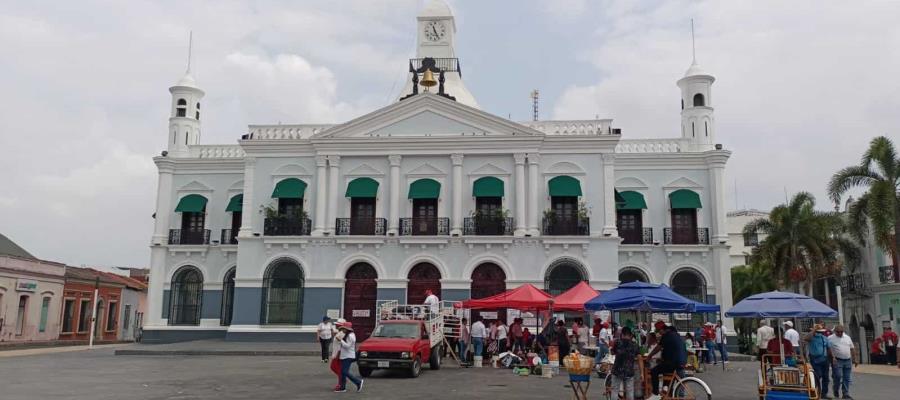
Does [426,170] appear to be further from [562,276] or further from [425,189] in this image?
[562,276]

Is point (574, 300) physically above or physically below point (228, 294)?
below

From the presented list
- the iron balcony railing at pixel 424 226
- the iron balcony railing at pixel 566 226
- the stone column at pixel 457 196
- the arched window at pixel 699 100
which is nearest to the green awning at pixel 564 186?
the iron balcony railing at pixel 566 226

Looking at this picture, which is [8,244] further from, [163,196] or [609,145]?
[609,145]

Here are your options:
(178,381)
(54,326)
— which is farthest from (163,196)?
(178,381)

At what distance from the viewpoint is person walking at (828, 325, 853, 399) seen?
1527cm

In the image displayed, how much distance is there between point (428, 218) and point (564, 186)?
5.80 metres

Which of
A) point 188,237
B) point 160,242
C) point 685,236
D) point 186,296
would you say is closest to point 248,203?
point 188,237

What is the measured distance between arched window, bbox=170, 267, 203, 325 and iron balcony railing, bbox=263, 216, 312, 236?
4.67 m

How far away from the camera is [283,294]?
3022cm

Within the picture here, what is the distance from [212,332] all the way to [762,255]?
26.7m

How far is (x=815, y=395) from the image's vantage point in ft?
40.8

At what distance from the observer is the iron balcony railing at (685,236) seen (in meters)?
31.1

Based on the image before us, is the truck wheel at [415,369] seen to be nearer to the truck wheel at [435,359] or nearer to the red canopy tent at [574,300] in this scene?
the truck wheel at [435,359]

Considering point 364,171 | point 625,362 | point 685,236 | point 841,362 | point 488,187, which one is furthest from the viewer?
point 685,236
